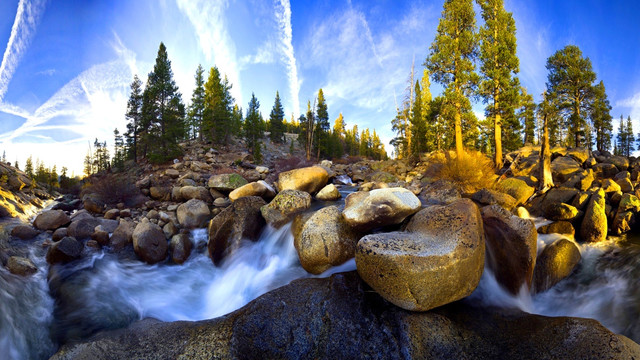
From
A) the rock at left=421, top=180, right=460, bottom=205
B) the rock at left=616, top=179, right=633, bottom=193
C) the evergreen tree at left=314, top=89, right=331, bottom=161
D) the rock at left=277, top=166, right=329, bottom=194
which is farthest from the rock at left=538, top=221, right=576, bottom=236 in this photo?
the evergreen tree at left=314, top=89, right=331, bottom=161

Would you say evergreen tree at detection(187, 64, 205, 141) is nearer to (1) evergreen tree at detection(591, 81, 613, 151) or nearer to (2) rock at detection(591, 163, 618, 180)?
(2) rock at detection(591, 163, 618, 180)

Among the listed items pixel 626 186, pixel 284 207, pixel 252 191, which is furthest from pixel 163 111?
pixel 626 186

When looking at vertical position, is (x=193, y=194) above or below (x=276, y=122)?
below

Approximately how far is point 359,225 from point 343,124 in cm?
7044

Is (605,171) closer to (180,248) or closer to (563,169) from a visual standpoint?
(563,169)

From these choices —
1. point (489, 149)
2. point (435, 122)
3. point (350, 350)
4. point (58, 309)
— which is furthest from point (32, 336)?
point (489, 149)

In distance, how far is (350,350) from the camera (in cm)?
294

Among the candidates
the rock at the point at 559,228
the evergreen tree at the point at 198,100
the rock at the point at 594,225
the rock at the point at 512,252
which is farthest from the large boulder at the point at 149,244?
the evergreen tree at the point at 198,100

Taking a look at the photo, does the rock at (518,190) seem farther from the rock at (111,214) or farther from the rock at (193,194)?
the rock at (111,214)

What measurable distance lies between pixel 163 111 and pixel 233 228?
2341 centimetres

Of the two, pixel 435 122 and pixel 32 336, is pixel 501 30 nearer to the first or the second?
pixel 435 122

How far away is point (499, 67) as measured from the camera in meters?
17.9

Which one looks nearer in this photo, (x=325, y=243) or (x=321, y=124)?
(x=325, y=243)

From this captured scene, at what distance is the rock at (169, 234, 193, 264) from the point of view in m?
6.06
